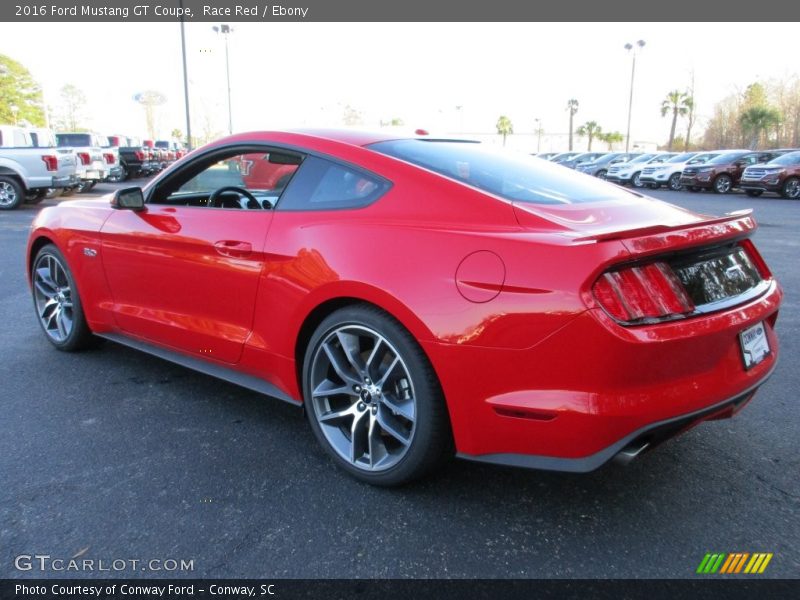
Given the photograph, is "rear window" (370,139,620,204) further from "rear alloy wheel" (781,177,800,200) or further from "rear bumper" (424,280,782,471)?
"rear alloy wheel" (781,177,800,200)

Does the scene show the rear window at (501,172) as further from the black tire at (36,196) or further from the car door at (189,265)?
the black tire at (36,196)

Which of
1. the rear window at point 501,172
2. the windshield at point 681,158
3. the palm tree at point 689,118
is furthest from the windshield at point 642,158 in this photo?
the palm tree at point 689,118

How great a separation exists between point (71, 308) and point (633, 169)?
31065mm

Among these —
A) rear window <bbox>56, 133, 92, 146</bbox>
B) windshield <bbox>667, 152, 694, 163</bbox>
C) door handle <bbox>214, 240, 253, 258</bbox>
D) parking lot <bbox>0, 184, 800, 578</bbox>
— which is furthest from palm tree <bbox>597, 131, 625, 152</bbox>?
door handle <bbox>214, 240, 253, 258</bbox>

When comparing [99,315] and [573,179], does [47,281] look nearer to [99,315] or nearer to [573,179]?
[99,315]

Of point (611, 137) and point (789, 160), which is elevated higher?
point (611, 137)

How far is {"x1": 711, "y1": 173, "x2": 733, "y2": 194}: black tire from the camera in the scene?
24.6 meters

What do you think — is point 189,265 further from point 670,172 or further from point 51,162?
point 670,172

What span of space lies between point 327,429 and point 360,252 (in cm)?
84

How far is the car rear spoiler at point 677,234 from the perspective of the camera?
86.6 inches

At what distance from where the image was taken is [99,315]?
409 centimetres

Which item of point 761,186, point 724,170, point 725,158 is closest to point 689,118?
point 725,158

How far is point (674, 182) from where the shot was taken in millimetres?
27797

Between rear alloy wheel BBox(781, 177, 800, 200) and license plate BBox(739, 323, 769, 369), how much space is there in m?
21.9
